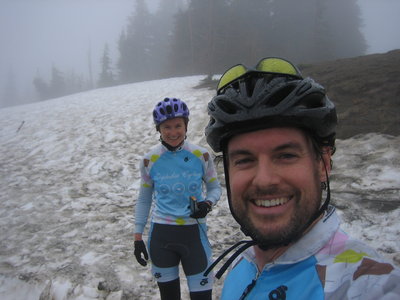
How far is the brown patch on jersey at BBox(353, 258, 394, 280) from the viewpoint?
1.11m

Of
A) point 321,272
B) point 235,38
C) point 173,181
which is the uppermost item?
point 235,38

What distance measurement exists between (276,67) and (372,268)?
1.39m

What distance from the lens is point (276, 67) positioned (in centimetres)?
190

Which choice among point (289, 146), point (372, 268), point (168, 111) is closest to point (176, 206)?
point (168, 111)

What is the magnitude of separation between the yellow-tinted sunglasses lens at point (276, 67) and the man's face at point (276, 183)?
486 millimetres

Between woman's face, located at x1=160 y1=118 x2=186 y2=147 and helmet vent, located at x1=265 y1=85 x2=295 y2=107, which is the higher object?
helmet vent, located at x1=265 y1=85 x2=295 y2=107

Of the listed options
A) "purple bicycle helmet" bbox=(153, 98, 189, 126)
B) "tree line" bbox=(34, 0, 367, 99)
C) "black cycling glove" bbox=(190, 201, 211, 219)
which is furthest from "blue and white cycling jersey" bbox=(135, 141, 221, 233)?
"tree line" bbox=(34, 0, 367, 99)

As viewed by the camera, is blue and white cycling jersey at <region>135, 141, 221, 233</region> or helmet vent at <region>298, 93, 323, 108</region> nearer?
helmet vent at <region>298, 93, 323, 108</region>

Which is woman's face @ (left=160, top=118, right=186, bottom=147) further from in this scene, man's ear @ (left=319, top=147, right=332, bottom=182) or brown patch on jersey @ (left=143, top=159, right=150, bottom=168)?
man's ear @ (left=319, top=147, right=332, bottom=182)

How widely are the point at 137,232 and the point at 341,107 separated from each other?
8591mm

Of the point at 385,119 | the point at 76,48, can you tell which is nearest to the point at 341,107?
the point at 385,119

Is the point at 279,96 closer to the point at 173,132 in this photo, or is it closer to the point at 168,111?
the point at 173,132

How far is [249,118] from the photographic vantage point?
66.8 inches

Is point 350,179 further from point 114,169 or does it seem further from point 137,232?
point 114,169
